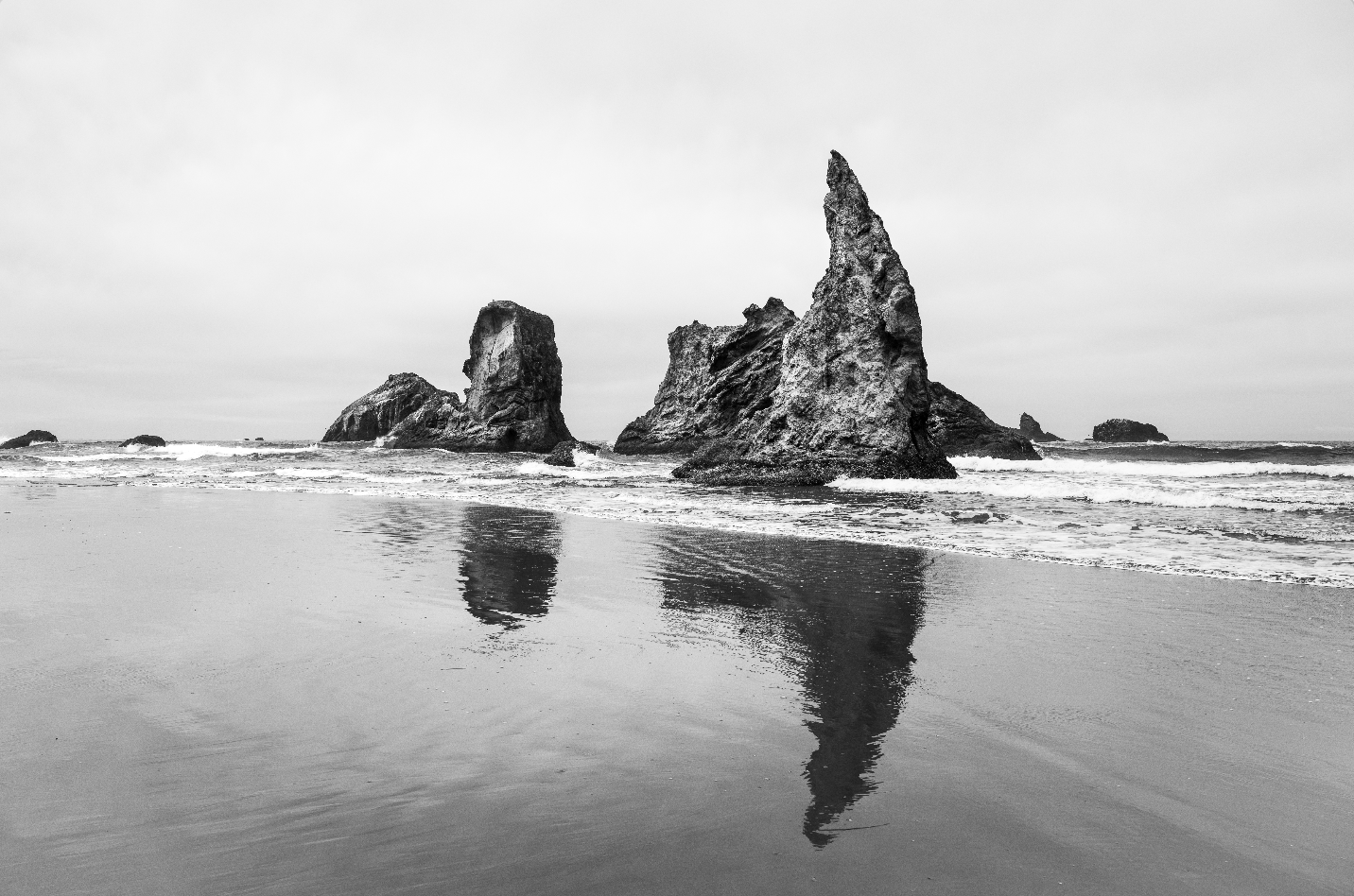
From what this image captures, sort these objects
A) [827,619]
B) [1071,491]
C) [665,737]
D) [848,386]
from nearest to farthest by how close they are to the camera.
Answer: [665,737]
[827,619]
[1071,491]
[848,386]

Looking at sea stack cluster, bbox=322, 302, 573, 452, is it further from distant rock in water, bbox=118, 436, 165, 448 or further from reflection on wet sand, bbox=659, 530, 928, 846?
reflection on wet sand, bbox=659, 530, 928, 846

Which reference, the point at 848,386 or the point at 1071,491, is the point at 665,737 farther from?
the point at 848,386

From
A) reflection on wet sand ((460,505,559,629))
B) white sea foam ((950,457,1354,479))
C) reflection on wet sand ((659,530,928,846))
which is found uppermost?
white sea foam ((950,457,1354,479))

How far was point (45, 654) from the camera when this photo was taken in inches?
164

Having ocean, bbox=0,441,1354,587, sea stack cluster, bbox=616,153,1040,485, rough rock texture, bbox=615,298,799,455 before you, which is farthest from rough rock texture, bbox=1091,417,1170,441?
sea stack cluster, bbox=616,153,1040,485

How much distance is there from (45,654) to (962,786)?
4.80m

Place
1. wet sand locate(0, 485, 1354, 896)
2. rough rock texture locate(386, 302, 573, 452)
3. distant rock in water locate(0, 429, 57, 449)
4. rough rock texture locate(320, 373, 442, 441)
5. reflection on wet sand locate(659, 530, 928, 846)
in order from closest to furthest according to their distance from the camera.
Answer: wet sand locate(0, 485, 1354, 896), reflection on wet sand locate(659, 530, 928, 846), rough rock texture locate(386, 302, 573, 452), distant rock in water locate(0, 429, 57, 449), rough rock texture locate(320, 373, 442, 441)

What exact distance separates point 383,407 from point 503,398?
14570mm

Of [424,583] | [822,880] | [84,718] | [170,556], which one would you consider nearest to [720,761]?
[822,880]

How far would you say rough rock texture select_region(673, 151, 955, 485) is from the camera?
21203 millimetres

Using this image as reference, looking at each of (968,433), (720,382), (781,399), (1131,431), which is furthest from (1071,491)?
(1131,431)

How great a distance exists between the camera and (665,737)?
125 inches

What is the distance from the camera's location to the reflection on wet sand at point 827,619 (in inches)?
116

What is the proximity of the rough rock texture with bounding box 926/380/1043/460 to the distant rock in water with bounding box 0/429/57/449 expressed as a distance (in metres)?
64.4
